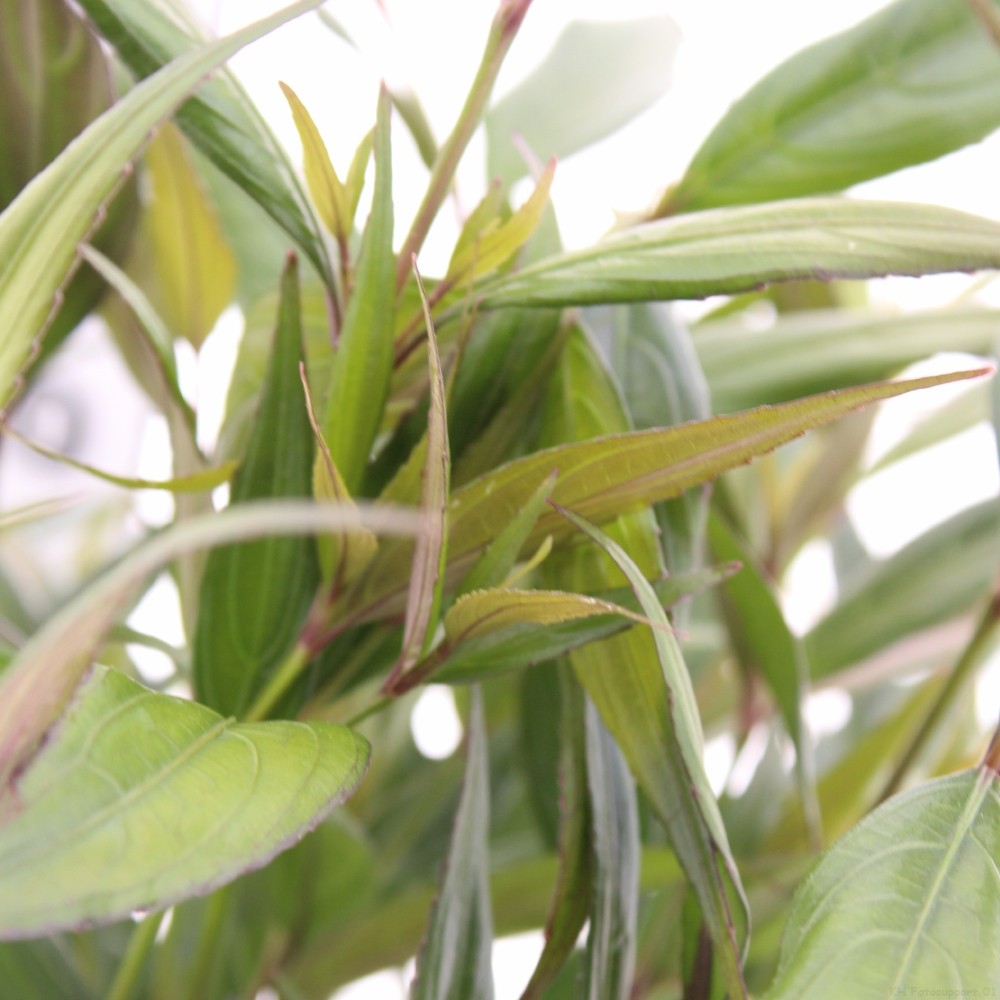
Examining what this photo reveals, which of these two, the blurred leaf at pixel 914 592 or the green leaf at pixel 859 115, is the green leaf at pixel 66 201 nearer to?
the green leaf at pixel 859 115

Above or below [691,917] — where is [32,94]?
above

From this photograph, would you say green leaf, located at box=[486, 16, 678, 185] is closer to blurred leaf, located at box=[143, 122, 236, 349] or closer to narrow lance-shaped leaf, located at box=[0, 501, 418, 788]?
blurred leaf, located at box=[143, 122, 236, 349]

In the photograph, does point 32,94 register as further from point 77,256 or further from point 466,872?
point 466,872

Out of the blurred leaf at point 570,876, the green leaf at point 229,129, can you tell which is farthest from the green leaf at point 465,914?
the green leaf at point 229,129

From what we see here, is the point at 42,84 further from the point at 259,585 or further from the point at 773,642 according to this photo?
the point at 773,642

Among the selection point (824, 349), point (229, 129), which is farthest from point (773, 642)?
point (229, 129)

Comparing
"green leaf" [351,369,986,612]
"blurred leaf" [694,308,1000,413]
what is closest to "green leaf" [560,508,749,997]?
"green leaf" [351,369,986,612]

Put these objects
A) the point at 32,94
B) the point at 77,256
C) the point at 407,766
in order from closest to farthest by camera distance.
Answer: the point at 77,256, the point at 32,94, the point at 407,766

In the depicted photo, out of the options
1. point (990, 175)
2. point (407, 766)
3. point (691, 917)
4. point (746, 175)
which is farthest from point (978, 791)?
point (990, 175)
